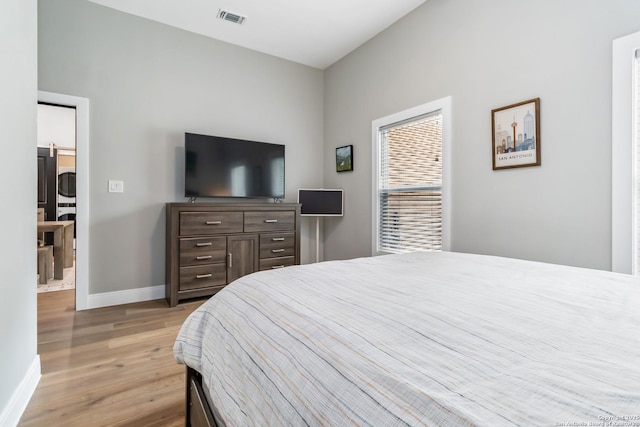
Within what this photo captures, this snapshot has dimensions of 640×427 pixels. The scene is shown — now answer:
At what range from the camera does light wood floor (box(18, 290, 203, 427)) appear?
1.45 m

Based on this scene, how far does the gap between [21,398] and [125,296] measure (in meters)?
1.71

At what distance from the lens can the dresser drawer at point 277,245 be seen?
11.1 ft

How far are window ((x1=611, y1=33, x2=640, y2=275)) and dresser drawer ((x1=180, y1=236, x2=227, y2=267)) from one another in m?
3.02

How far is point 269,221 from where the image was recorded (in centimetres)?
339

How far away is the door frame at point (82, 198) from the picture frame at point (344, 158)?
105 inches

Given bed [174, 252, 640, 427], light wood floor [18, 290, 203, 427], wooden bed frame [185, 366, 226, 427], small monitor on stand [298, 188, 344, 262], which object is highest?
small monitor on stand [298, 188, 344, 262]

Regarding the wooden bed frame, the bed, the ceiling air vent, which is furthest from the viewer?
the ceiling air vent

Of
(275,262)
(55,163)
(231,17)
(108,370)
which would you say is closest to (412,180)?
(275,262)

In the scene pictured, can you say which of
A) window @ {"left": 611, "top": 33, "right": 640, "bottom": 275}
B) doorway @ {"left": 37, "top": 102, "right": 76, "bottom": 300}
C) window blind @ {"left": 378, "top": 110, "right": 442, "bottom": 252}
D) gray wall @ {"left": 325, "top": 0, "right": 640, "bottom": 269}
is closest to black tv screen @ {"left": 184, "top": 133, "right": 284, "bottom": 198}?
window blind @ {"left": 378, "top": 110, "right": 442, "bottom": 252}

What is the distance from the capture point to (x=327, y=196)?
12.7 ft

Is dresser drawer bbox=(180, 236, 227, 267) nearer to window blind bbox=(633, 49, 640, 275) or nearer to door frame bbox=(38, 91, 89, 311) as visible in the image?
door frame bbox=(38, 91, 89, 311)

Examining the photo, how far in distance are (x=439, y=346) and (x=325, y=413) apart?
24cm

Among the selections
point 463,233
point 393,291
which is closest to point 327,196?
point 463,233

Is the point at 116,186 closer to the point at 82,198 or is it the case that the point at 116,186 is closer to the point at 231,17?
the point at 82,198
